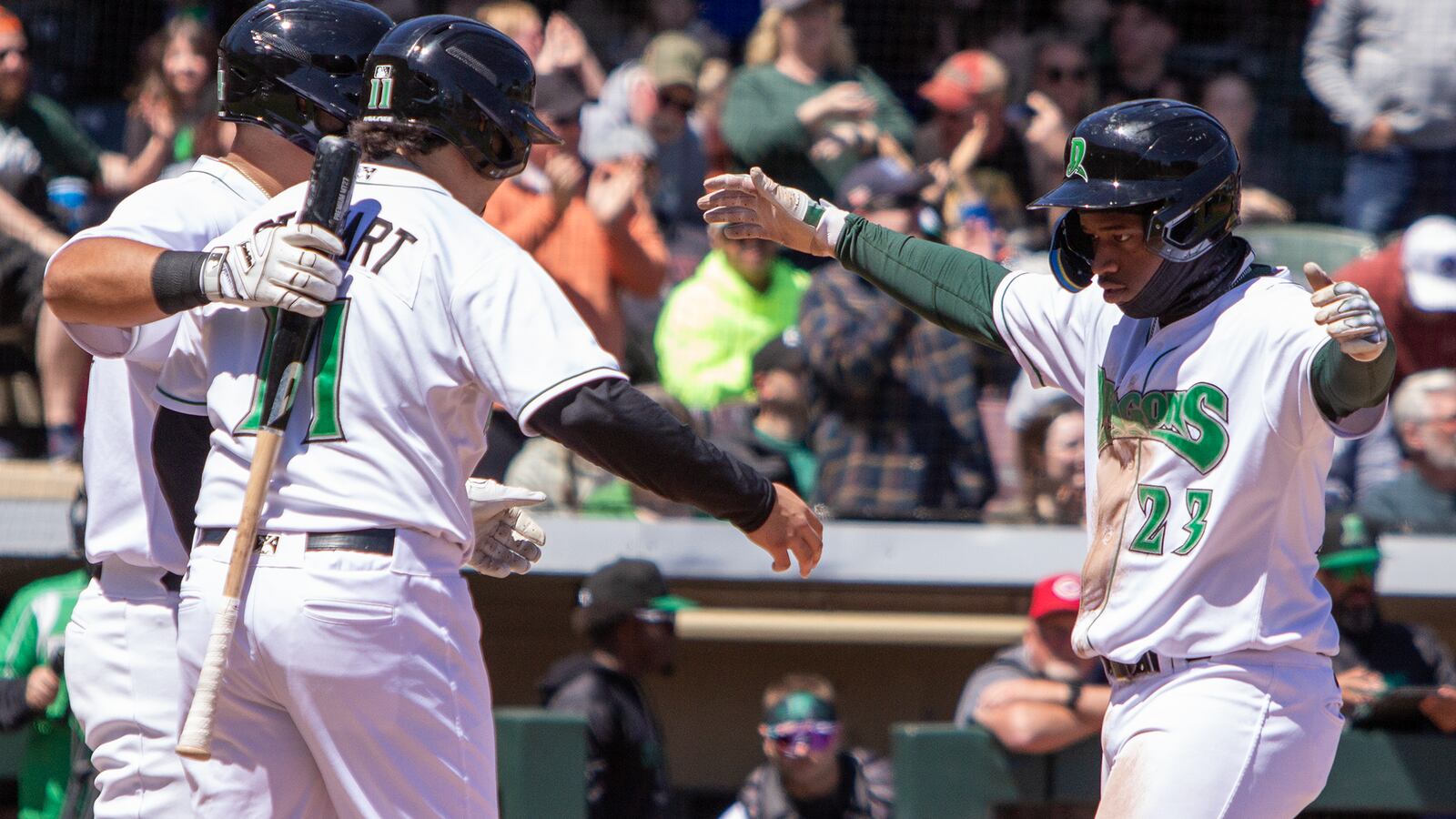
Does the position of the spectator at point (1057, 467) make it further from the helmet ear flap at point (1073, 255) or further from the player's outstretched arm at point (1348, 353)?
the player's outstretched arm at point (1348, 353)

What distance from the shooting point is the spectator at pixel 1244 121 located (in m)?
7.89

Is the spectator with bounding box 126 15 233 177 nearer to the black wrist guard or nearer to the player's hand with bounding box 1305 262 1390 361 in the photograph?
the black wrist guard

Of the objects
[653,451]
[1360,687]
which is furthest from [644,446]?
[1360,687]

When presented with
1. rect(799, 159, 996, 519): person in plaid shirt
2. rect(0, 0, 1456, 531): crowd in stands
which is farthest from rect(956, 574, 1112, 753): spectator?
rect(799, 159, 996, 519): person in plaid shirt

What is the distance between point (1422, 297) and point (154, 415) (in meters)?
5.01

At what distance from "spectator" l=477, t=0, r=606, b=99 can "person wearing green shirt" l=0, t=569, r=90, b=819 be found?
279cm

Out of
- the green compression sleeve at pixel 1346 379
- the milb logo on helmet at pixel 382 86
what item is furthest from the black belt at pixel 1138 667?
the milb logo on helmet at pixel 382 86

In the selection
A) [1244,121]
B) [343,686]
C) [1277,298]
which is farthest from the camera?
[1244,121]

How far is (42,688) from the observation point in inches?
182

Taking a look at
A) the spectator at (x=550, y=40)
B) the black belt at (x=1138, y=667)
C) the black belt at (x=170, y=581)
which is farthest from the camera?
the spectator at (x=550, y=40)

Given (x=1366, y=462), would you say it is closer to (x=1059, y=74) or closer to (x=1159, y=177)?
(x=1059, y=74)

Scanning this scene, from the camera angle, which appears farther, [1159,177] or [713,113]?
[713,113]

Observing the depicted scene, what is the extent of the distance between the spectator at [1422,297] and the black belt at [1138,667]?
4.00 meters

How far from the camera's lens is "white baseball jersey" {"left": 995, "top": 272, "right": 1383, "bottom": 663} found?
9.66 feet
